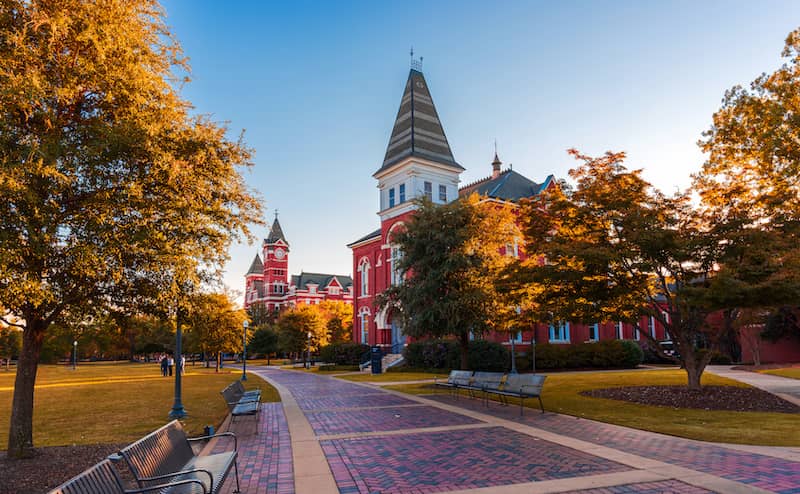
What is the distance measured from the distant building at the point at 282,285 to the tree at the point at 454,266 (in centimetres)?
7068

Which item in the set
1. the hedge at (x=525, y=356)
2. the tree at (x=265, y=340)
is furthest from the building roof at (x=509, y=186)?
the tree at (x=265, y=340)

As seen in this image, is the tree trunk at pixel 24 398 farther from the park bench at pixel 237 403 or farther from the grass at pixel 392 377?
the grass at pixel 392 377

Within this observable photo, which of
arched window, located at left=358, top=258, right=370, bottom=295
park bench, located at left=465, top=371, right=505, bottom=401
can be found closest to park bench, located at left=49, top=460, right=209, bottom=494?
park bench, located at left=465, top=371, right=505, bottom=401

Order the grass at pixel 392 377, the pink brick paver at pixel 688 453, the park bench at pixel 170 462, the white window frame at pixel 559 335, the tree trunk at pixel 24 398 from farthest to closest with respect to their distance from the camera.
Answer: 1. the white window frame at pixel 559 335
2. the grass at pixel 392 377
3. the tree trunk at pixel 24 398
4. the pink brick paver at pixel 688 453
5. the park bench at pixel 170 462

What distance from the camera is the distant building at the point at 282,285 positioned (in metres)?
92.7

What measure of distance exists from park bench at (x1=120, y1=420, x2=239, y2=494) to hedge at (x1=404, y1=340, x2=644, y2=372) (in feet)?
83.4

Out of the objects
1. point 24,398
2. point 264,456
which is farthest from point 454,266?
point 24,398

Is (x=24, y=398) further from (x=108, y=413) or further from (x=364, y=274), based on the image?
(x=364, y=274)

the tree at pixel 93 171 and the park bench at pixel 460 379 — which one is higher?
the tree at pixel 93 171

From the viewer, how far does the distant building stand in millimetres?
92688

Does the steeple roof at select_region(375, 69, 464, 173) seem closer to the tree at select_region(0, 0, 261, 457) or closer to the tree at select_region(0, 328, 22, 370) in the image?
the tree at select_region(0, 0, 261, 457)

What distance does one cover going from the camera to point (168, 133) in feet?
27.2

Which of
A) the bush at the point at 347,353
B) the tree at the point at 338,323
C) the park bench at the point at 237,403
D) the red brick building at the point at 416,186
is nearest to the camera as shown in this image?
the park bench at the point at 237,403

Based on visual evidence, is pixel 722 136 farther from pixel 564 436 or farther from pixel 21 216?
pixel 21 216
